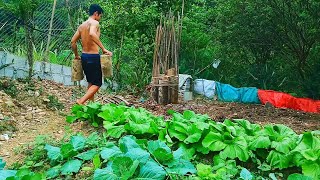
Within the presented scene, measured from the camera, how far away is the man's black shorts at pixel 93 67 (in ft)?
20.5

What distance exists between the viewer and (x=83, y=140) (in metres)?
3.49

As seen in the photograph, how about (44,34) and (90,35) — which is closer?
(90,35)

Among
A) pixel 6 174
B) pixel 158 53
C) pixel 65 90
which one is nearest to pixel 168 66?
pixel 158 53

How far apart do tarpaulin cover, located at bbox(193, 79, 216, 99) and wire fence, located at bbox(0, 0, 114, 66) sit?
93.2 inches

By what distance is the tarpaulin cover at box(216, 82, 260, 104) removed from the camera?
10.4 meters

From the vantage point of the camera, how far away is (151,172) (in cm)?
265

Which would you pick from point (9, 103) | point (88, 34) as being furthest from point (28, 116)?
point (88, 34)

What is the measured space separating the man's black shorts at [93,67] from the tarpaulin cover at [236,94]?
4.91m

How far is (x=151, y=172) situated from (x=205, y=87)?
27.5 ft

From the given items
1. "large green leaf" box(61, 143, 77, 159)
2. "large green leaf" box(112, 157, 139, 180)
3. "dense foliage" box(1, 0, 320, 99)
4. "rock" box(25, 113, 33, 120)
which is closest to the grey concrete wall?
"dense foliage" box(1, 0, 320, 99)

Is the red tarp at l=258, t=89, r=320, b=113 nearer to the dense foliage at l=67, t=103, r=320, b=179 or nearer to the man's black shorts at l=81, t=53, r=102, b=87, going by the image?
the man's black shorts at l=81, t=53, r=102, b=87

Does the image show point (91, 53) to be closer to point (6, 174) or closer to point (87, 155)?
point (87, 155)

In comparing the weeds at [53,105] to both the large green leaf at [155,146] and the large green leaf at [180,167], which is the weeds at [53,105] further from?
the large green leaf at [180,167]

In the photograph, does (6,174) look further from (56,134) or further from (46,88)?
(46,88)
